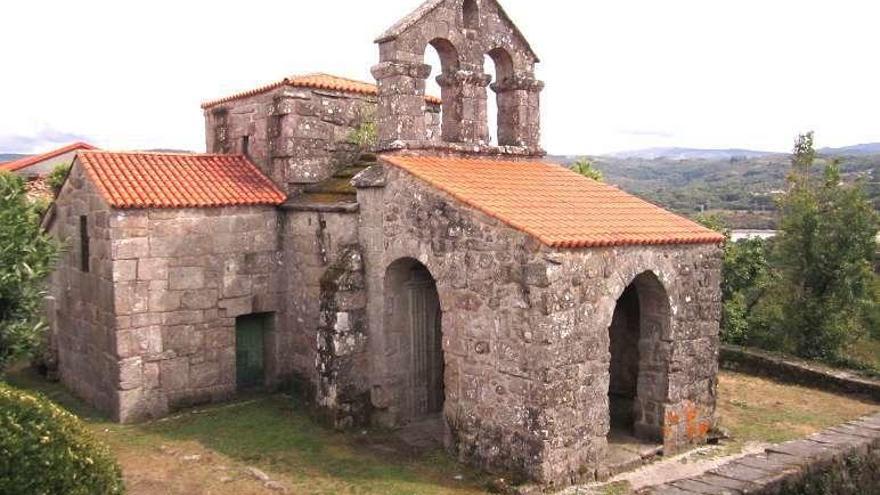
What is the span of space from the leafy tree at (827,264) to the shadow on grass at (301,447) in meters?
12.6

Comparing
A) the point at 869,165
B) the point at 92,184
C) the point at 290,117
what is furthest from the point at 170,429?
the point at 869,165

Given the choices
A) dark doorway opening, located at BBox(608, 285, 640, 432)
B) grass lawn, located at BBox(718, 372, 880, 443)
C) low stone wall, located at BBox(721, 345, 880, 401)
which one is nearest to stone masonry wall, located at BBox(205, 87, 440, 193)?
dark doorway opening, located at BBox(608, 285, 640, 432)

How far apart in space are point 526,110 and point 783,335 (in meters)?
10.8

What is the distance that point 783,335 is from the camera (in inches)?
749

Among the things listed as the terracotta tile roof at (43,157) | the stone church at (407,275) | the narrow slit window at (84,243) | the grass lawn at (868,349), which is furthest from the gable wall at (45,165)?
the grass lawn at (868,349)

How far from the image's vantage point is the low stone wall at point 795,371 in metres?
13.9

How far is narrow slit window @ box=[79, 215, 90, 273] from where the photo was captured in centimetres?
1230

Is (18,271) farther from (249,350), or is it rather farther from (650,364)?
(650,364)

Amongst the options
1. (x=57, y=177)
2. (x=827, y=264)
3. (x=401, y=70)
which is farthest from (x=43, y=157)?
(x=827, y=264)

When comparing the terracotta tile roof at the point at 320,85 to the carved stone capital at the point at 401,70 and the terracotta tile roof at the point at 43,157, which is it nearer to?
the carved stone capital at the point at 401,70

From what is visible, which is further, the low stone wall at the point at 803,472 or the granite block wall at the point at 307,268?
the granite block wall at the point at 307,268

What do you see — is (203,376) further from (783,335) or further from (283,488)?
(783,335)

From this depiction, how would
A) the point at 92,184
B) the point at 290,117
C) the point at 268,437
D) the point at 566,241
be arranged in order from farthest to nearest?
the point at 290,117, the point at 92,184, the point at 268,437, the point at 566,241

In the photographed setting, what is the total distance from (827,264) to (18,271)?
17.7 m
